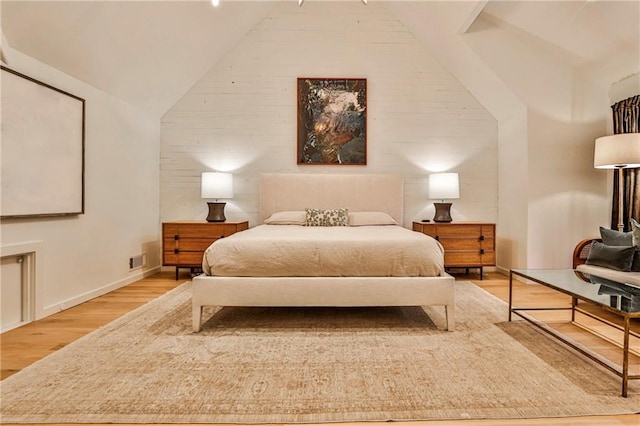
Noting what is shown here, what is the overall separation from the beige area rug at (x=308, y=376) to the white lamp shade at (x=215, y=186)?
1921 mm

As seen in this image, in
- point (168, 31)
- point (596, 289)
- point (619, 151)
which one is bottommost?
point (596, 289)

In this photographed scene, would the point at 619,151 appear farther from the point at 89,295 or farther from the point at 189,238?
the point at 89,295

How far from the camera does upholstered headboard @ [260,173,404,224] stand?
15.4 feet

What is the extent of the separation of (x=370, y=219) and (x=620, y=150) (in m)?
2.36

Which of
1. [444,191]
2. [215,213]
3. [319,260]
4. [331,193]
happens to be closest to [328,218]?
[331,193]

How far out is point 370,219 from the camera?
168 inches

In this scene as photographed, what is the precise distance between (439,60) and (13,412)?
5171mm

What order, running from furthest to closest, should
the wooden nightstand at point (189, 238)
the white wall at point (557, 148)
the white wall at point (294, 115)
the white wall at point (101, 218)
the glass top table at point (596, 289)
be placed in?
the white wall at point (294, 115), the wooden nightstand at point (189, 238), the white wall at point (557, 148), the white wall at point (101, 218), the glass top table at point (596, 289)

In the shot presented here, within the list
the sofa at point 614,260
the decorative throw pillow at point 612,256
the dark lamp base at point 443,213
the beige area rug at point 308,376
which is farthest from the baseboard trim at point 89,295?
the decorative throw pillow at point 612,256

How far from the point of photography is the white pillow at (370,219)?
Result: 4.22 m

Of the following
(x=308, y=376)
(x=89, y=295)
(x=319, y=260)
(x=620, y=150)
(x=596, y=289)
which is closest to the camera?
(x=308, y=376)

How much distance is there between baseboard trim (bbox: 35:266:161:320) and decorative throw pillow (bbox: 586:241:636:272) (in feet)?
14.3

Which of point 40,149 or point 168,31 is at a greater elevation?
point 168,31

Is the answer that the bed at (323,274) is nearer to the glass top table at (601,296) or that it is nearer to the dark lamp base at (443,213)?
the glass top table at (601,296)
